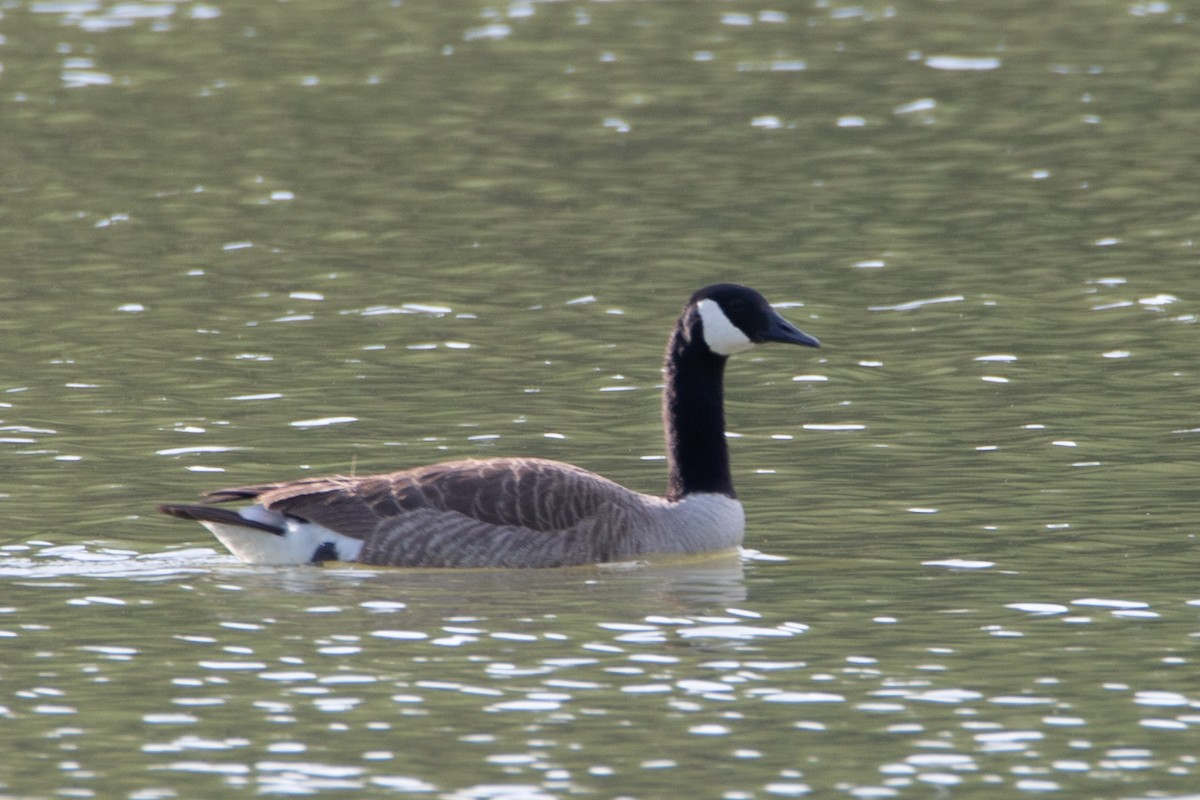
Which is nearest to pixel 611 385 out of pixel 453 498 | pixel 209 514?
pixel 453 498

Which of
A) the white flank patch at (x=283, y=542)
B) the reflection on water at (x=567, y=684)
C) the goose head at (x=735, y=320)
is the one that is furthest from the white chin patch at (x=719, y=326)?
the white flank patch at (x=283, y=542)

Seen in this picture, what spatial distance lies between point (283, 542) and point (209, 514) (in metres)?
0.81

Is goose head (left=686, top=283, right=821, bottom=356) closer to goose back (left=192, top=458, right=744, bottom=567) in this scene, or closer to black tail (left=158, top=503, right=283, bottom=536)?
goose back (left=192, top=458, right=744, bottom=567)

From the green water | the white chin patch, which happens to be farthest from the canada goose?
the white chin patch

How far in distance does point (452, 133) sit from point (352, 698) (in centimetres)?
2000

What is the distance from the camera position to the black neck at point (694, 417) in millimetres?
15984

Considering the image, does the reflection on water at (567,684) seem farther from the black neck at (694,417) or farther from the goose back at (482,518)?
the black neck at (694,417)

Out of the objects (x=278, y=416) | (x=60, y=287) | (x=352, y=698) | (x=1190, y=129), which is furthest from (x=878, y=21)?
(x=352, y=698)

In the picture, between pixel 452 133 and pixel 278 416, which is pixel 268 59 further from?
pixel 278 416

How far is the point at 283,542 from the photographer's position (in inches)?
599

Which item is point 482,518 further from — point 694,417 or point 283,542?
point 694,417

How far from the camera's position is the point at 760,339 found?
1623 cm

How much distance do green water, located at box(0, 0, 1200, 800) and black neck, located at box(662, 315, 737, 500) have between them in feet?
1.99

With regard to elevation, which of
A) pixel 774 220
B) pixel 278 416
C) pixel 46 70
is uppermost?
pixel 46 70
